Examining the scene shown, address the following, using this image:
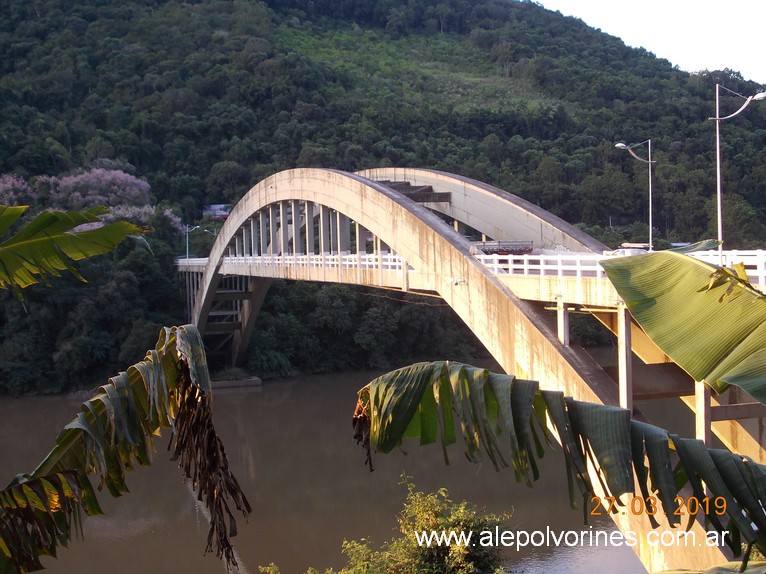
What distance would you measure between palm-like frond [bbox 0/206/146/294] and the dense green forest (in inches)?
799

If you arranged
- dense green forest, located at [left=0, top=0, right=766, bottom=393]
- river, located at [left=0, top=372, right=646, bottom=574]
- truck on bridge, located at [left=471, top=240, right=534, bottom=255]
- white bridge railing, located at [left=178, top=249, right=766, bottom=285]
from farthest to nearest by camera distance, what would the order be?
dense green forest, located at [left=0, top=0, right=766, bottom=393], truck on bridge, located at [left=471, top=240, right=534, bottom=255], river, located at [left=0, top=372, right=646, bottom=574], white bridge railing, located at [left=178, top=249, right=766, bottom=285]

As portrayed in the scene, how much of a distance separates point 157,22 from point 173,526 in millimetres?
52796

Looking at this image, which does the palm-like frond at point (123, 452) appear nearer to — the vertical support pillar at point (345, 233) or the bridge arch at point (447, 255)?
the bridge arch at point (447, 255)

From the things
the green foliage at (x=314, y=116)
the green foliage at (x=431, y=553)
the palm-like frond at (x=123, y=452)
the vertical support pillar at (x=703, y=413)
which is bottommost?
the green foliage at (x=431, y=553)

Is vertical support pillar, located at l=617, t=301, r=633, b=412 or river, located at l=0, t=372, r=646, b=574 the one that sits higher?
vertical support pillar, located at l=617, t=301, r=633, b=412

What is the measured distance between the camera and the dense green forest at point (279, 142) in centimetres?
3456

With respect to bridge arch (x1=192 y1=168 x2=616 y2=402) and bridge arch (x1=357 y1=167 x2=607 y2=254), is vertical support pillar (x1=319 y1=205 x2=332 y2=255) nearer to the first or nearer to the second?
bridge arch (x1=192 y1=168 x2=616 y2=402)

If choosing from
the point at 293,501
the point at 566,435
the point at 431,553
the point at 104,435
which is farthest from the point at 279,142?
the point at 566,435

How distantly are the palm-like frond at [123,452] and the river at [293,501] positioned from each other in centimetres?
598

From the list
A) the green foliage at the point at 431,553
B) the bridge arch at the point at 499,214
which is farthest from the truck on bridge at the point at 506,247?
the green foliage at the point at 431,553

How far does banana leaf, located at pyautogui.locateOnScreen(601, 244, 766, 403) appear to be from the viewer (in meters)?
3.32

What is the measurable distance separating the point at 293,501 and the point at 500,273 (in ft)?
27.6

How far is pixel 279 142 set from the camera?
4906 cm

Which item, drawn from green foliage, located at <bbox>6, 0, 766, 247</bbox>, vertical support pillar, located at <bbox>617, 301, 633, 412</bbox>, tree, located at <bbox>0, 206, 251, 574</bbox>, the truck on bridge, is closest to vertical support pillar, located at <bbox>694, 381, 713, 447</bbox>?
vertical support pillar, located at <bbox>617, 301, 633, 412</bbox>
